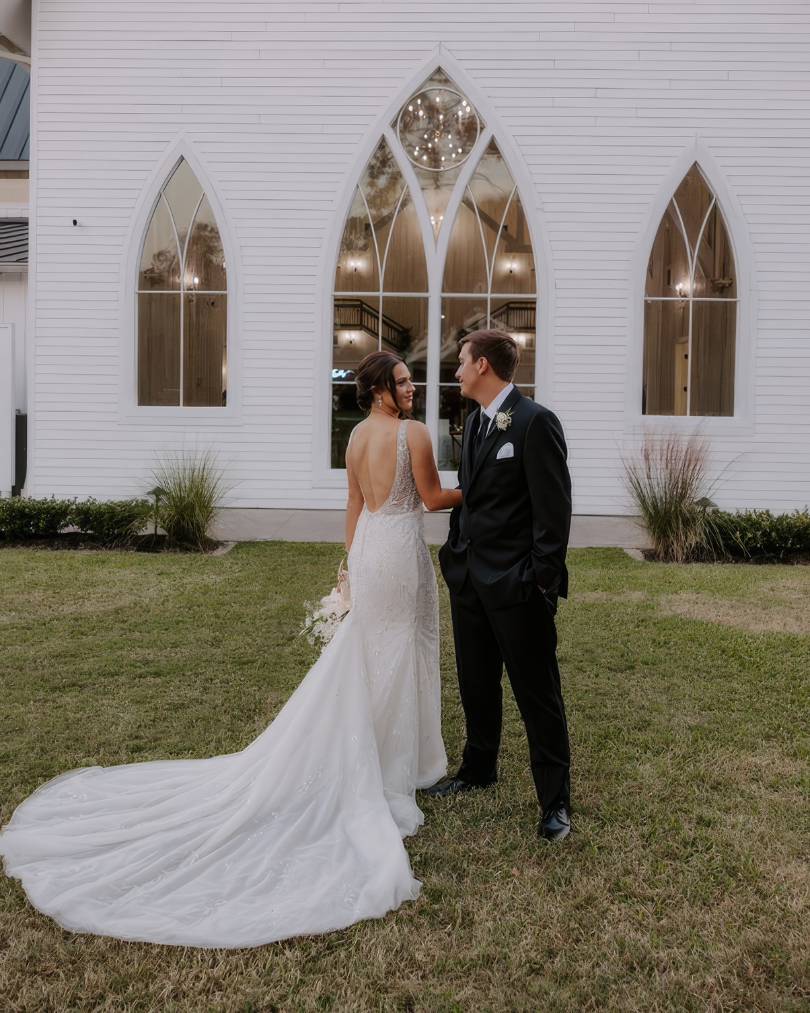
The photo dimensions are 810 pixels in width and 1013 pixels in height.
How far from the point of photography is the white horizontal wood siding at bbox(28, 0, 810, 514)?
1160 cm

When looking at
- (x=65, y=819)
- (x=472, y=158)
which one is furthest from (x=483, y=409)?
(x=472, y=158)

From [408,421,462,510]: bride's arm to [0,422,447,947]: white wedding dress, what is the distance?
1.7 inches

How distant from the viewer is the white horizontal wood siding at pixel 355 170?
38.1ft

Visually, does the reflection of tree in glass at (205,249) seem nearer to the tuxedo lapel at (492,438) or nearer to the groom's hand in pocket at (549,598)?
the tuxedo lapel at (492,438)

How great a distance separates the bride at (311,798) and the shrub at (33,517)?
6616mm

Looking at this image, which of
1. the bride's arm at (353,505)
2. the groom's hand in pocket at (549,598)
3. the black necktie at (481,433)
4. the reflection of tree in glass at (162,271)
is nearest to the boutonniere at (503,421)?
the black necktie at (481,433)

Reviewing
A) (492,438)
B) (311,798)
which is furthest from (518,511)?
(311,798)

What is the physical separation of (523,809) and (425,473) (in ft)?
4.56

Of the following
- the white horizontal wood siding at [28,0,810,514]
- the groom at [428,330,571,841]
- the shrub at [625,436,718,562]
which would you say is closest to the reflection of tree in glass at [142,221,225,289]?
the white horizontal wood siding at [28,0,810,514]

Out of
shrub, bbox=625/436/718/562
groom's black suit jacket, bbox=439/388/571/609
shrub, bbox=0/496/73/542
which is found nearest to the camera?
groom's black suit jacket, bbox=439/388/571/609

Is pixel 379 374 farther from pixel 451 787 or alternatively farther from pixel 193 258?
pixel 193 258

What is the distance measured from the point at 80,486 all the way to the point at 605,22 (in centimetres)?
867

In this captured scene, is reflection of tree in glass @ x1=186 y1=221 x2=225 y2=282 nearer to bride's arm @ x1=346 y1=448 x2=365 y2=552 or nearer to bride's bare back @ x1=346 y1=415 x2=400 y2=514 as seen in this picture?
bride's arm @ x1=346 y1=448 x2=365 y2=552

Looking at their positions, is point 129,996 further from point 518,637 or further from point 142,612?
point 142,612
